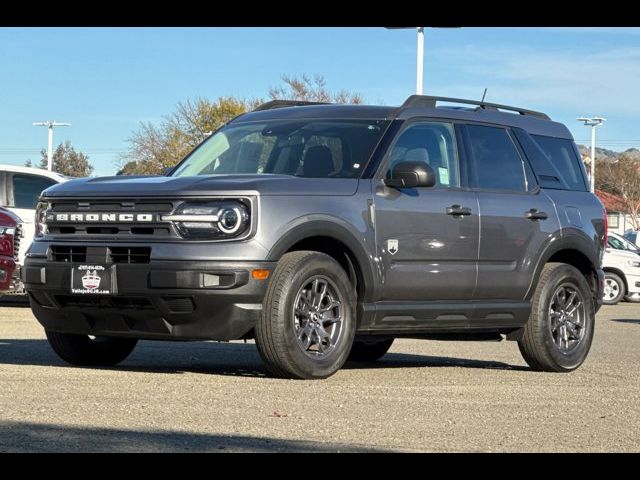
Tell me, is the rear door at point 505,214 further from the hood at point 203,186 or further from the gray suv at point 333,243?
the hood at point 203,186

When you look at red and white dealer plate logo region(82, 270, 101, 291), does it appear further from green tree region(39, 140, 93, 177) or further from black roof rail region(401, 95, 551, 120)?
green tree region(39, 140, 93, 177)

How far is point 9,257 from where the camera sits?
1669 cm

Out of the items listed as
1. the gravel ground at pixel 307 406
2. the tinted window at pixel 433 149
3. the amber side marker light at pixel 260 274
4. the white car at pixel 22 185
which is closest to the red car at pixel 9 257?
the white car at pixel 22 185

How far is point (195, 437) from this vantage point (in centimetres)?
670

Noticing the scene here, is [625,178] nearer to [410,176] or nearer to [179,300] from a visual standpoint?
[410,176]

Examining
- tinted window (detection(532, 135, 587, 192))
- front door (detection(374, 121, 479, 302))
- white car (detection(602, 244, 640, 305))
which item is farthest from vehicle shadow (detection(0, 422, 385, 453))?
white car (detection(602, 244, 640, 305))

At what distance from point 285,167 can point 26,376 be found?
239cm

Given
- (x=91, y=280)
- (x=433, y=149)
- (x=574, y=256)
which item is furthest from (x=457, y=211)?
(x=91, y=280)

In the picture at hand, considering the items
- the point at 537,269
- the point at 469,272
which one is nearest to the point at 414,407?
the point at 469,272

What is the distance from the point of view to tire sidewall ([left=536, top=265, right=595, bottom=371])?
11234 mm

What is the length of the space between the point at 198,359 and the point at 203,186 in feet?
8.29

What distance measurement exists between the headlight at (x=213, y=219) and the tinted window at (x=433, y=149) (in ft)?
5.34

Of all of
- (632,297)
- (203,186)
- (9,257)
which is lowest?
(632,297)

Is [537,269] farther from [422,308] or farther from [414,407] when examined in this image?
[414,407]
